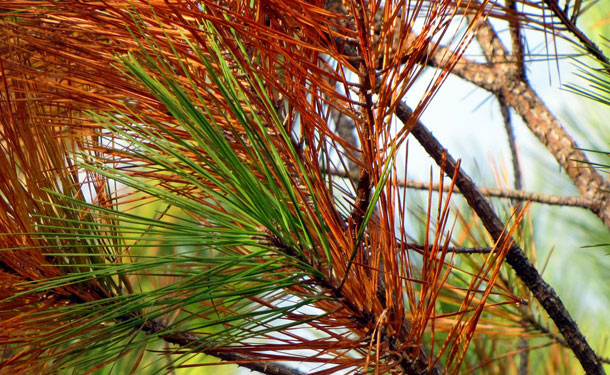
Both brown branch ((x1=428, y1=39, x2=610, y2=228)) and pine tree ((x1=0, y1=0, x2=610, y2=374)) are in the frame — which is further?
brown branch ((x1=428, y1=39, x2=610, y2=228))

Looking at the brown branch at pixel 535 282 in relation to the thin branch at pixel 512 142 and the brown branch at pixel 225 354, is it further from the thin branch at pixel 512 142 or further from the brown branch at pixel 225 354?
the thin branch at pixel 512 142

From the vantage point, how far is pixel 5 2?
1.65 feet

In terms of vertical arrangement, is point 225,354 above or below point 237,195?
below

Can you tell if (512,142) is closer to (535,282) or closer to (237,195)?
(535,282)

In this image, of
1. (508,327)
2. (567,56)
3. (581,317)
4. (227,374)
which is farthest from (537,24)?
(581,317)

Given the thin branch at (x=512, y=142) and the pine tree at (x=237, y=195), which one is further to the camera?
the thin branch at (x=512, y=142)

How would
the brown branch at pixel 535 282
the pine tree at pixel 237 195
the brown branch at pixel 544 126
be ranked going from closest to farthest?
the pine tree at pixel 237 195, the brown branch at pixel 535 282, the brown branch at pixel 544 126

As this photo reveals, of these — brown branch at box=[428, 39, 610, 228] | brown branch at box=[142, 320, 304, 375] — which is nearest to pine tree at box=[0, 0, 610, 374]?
brown branch at box=[142, 320, 304, 375]

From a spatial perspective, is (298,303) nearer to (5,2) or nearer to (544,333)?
(5,2)

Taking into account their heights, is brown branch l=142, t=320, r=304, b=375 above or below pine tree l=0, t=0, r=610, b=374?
below

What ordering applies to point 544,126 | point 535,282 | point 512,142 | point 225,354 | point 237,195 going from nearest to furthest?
point 237,195, point 225,354, point 535,282, point 544,126, point 512,142

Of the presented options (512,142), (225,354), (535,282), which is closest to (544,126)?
(512,142)

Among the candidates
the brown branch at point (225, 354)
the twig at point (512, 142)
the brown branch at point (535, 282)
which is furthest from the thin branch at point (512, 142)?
the brown branch at point (225, 354)

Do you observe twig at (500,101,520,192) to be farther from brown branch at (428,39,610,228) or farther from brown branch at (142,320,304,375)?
brown branch at (142,320,304,375)
